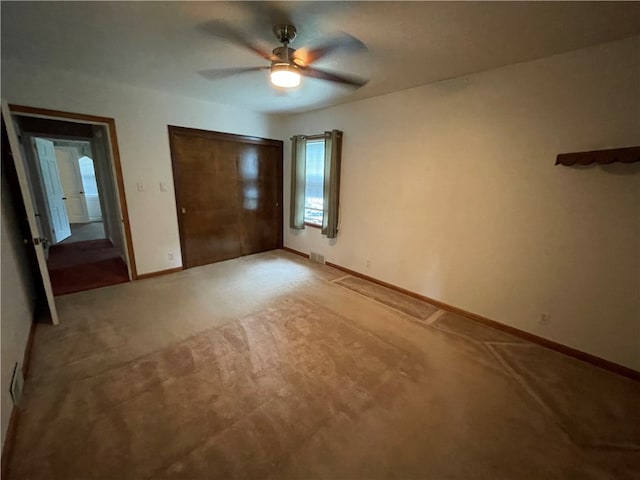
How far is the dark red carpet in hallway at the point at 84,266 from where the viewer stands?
3.34 m

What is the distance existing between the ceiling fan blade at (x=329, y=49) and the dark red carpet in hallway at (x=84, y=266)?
11.3ft

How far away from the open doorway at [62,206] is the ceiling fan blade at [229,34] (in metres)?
2.07

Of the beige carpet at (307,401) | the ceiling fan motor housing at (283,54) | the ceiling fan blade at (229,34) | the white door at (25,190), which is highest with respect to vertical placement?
the ceiling fan blade at (229,34)

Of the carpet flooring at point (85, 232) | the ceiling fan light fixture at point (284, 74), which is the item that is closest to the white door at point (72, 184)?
the carpet flooring at point (85, 232)

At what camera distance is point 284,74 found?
186 centimetres

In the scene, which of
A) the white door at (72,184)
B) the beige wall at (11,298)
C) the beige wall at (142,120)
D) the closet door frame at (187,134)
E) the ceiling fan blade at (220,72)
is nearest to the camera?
the beige wall at (11,298)

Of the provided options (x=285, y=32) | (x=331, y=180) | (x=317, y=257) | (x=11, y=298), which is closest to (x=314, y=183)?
(x=331, y=180)

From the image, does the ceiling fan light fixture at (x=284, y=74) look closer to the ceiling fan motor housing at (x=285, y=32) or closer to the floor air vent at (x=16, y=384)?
the ceiling fan motor housing at (x=285, y=32)

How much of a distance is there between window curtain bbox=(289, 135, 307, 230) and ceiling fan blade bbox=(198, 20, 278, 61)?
2062mm

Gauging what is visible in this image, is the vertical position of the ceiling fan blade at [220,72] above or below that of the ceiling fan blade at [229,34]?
below

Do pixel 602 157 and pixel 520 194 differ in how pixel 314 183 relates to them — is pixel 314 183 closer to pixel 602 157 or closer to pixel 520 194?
pixel 520 194

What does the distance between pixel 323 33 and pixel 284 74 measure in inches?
15.1

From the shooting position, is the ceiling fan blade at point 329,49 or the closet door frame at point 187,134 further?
the closet door frame at point 187,134

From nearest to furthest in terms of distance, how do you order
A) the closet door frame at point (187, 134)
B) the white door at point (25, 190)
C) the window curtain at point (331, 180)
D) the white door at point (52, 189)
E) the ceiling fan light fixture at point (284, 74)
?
the ceiling fan light fixture at point (284, 74) → the white door at point (25, 190) → the closet door frame at point (187, 134) → the window curtain at point (331, 180) → the white door at point (52, 189)
